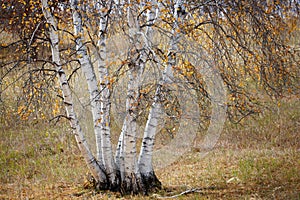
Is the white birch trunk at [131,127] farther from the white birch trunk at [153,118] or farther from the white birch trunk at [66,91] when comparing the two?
the white birch trunk at [66,91]

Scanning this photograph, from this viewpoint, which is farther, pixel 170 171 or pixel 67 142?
pixel 67 142

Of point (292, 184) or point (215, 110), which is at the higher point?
point (215, 110)

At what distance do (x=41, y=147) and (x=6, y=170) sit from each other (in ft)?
5.99

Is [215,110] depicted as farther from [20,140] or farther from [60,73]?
[20,140]

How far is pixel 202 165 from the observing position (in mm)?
8977

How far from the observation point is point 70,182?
8.05 metres

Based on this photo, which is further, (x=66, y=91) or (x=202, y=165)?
(x=202, y=165)

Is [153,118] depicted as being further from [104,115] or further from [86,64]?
[86,64]

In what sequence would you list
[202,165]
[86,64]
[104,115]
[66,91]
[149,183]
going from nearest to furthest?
[66,91] → [104,115] → [86,64] → [149,183] → [202,165]

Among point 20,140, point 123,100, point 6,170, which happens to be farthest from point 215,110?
point 20,140

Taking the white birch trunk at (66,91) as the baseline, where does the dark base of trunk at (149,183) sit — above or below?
below

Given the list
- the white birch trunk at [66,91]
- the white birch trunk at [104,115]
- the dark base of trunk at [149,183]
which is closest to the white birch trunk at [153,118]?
the dark base of trunk at [149,183]

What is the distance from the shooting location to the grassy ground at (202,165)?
21.1 ft

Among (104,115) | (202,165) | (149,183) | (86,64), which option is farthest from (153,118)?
(202,165)
